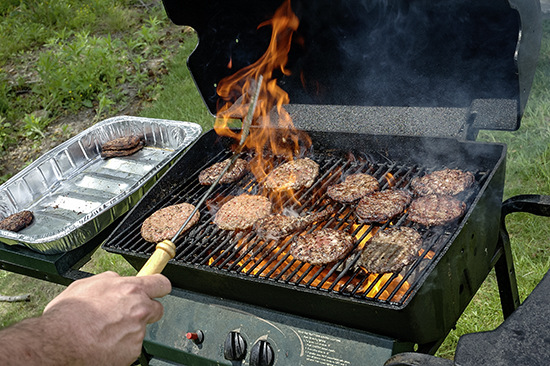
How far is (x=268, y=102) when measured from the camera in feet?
10.2

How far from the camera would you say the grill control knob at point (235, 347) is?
2.13 meters

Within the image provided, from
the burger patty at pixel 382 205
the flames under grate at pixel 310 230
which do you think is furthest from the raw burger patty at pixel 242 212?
the burger patty at pixel 382 205

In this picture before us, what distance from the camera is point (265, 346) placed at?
210 centimetres

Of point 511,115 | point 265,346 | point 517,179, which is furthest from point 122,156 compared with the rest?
point 517,179

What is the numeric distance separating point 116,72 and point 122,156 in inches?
156

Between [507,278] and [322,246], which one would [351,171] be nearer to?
[322,246]

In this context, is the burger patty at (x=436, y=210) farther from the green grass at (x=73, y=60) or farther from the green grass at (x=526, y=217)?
the green grass at (x=73, y=60)

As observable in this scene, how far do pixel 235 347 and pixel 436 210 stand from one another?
1010 mm

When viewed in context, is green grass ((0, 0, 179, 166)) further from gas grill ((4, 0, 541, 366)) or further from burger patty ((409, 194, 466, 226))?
burger patty ((409, 194, 466, 226))

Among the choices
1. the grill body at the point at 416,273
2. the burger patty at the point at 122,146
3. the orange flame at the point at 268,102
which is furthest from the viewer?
the burger patty at the point at 122,146

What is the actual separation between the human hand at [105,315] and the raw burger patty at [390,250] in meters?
0.80

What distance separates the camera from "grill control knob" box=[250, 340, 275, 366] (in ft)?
6.83

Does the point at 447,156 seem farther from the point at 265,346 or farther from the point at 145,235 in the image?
the point at 145,235

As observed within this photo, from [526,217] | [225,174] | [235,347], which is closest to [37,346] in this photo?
[235,347]
